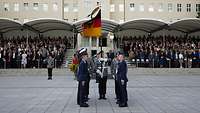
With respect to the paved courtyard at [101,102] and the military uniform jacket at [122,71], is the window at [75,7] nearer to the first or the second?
the paved courtyard at [101,102]

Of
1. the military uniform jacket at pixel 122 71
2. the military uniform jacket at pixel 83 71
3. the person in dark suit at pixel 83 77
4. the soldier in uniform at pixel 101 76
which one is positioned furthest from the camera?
the soldier in uniform at pixel 101 76

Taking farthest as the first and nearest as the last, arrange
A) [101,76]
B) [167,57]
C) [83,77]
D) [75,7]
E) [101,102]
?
[75,7], [167,57], [101,76], [101,102], [83,77]

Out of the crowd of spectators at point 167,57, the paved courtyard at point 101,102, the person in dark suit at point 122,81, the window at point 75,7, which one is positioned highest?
the window at point 75,7

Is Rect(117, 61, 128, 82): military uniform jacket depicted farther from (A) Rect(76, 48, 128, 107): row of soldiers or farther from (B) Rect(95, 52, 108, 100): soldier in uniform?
(B) Rect(95, 52, 108, 100): soldier in uniform

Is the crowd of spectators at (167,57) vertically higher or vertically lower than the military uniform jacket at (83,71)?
higher

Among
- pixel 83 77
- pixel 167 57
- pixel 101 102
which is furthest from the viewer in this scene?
pixel 167 57

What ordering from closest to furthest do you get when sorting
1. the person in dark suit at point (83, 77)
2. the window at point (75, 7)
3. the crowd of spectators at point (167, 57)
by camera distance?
the person in dark suit at point (83, 77)
the crowd of spectators at point (167, 57)
the window at point (75, 7)

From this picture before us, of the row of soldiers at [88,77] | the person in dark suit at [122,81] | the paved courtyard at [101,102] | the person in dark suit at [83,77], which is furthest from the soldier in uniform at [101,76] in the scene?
the person in dark suit at [122,81]

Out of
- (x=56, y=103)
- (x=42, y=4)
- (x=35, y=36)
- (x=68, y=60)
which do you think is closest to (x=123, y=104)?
(x=56, y=103)

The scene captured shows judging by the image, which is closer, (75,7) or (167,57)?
(167,57)

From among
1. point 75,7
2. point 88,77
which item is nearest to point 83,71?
point 88,77

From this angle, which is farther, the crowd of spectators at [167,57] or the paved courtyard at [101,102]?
the crowd of spectators at [167,57]

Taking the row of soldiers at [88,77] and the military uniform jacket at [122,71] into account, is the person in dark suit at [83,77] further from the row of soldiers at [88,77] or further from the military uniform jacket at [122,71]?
the military uniform jacket at [122,71]

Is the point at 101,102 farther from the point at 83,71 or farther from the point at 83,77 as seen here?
the point at 83,71
